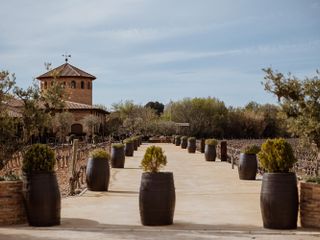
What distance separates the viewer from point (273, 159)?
8.50 meters

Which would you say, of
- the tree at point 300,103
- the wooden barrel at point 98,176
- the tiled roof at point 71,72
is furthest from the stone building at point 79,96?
the tree at point 300,103

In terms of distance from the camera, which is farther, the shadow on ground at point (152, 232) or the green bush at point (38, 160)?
the green bush at point (38, 160)

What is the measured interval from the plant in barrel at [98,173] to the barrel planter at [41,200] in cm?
567

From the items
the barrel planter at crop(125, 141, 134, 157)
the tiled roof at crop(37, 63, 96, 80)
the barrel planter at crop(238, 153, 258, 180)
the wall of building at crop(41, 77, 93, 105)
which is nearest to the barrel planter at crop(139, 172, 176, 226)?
the barrel planter at crop(238, 153, 258, 180)

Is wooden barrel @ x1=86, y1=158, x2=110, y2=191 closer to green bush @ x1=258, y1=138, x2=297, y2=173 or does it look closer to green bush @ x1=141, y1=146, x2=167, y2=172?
green bush @ x1=141, y1=146, x2=167, y2=172

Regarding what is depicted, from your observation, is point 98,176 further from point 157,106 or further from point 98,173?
point 157,106

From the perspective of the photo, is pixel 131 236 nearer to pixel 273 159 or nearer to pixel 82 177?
pixel 273 159

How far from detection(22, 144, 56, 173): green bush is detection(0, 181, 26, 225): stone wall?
31cm

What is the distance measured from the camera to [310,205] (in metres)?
8.24

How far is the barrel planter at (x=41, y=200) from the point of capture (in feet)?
27.6

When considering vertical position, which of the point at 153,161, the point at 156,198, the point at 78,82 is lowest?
the point at 156,198

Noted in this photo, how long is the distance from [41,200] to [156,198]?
5.60ft

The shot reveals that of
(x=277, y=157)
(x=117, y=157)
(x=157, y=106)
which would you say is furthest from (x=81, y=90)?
(x=277, y=157)

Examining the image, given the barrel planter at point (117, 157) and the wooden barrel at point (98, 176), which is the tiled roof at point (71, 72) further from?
the wooden barrel at point (98, 176)
